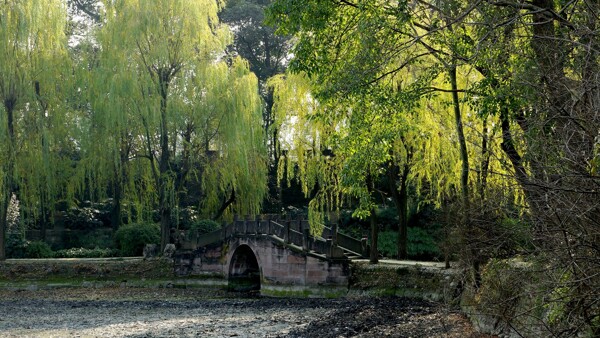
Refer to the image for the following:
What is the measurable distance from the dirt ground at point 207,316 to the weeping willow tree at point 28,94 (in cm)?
418

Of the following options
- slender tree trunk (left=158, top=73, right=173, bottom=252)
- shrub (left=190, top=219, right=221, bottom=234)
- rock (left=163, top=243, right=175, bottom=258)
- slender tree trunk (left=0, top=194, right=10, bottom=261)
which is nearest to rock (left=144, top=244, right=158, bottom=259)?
rock (left=163, top=243, right=175, bottom=258)

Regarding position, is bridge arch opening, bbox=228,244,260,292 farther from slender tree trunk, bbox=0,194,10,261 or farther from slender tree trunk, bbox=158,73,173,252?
slender tree trunk, bbox=0,194,10,261

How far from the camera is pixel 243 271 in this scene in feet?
98.8

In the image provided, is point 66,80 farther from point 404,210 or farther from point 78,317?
point 404,210

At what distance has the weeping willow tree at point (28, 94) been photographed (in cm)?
2770

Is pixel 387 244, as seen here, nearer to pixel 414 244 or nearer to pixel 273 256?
pixel 414 244

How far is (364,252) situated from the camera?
26.5 metres

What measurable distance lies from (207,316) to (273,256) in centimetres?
606

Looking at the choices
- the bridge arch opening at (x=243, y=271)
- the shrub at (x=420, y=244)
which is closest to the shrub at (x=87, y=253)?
the bridge arch opening at (x=243, y=271)

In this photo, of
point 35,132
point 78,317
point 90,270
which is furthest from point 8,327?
point 35,132

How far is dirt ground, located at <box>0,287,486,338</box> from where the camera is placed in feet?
51.6

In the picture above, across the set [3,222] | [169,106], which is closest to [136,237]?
[3,222]

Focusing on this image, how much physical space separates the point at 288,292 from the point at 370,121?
1276 cm

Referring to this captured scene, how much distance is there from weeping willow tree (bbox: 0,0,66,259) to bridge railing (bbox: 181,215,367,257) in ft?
21.0
